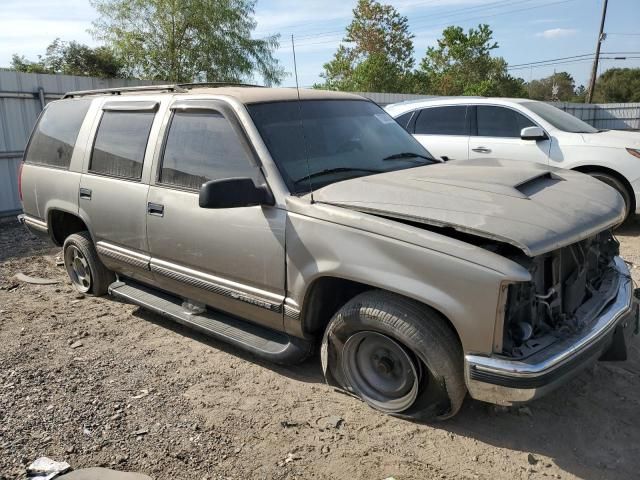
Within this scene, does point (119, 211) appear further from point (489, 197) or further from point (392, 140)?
point (489, 197)

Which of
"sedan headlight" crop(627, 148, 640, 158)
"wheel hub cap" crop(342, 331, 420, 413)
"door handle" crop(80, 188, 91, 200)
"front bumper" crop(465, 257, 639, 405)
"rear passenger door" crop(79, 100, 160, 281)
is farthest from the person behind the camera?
"sedan headlight" crop(627, 148, 640, 158)

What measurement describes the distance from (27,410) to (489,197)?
9.90 feet

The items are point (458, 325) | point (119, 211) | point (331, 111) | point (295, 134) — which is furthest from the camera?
point (119, 211)

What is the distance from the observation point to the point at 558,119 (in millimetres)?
7969

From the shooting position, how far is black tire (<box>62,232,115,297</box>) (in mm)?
5027

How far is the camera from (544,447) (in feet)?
9.64

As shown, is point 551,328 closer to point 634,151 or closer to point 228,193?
point 228,193

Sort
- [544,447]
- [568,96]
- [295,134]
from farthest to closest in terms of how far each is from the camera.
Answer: [568,96], [295,134], [544,447]

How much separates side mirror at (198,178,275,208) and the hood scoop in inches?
60.9

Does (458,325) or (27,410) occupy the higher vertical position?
(458,325)

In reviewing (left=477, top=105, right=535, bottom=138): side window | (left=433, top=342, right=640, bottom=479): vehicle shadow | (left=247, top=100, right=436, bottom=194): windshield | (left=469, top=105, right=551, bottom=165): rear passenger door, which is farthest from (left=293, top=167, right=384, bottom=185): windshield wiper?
(left=477, top=105, right=535, bottom=138): side window

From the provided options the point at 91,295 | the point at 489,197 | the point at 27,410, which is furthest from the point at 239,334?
the point at 91,295

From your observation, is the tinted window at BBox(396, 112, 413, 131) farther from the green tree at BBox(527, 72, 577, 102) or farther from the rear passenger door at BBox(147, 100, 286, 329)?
the green tree at BBox(527, 72, 577, 102)

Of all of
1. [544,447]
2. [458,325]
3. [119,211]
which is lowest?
[544,447]
